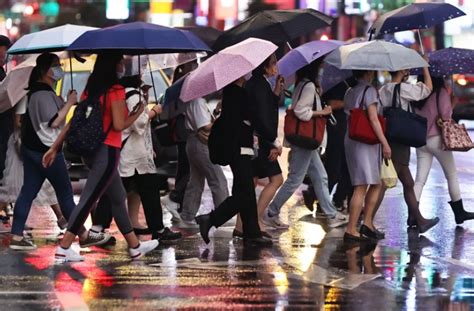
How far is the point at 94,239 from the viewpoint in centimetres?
1149

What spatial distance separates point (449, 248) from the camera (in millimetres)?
11445

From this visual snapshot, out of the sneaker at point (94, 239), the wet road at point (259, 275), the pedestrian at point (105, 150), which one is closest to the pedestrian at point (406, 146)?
the wet road at point (259, 275)

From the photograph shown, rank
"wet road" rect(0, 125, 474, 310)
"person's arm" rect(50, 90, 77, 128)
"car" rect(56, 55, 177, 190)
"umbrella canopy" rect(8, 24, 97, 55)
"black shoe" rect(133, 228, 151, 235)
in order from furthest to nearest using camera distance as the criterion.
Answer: "car" rect(56, 55, 177, 190) → "black shoe" rect(133, 228, 151, 235) → "umbrella canopy" rect(8, 24, 97, 55) → "person's arm" rect(50, 90, 77, 128) → "wet road" rect(0, 125, 474, 310)

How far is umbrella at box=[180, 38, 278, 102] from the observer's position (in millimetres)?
10805

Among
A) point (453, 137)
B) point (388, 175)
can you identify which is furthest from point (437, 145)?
point (388, 175)

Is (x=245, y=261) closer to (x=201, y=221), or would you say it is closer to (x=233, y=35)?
(x=201, y=221)

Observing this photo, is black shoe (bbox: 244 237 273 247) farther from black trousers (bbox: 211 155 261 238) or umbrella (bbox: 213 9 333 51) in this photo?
umbrella (bbox: 213 9 333 51)

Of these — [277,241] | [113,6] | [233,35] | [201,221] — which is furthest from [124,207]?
[113,6]

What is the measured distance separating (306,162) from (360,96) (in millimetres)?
1552

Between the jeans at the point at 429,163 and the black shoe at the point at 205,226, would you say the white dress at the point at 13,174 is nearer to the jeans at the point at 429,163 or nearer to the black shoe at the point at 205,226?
the black shoe at the point at 205,226

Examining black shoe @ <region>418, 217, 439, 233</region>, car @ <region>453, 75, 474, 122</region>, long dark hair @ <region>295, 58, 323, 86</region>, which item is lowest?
car @ <region>453, 75, 474, 122</region>

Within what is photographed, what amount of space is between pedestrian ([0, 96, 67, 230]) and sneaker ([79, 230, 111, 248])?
0.94 meters

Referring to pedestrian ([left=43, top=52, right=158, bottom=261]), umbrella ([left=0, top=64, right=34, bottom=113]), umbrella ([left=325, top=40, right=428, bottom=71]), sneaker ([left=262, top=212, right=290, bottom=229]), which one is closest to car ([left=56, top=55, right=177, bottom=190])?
sneaker ([left=262, top=212, right=290, bottom=229])

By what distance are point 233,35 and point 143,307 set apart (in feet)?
15.5
